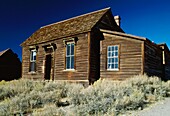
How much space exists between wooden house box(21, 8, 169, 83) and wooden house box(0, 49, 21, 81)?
586 inches

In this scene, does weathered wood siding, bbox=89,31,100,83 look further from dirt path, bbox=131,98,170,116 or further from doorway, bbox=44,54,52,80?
dirt path, bbox=131,98,170,116

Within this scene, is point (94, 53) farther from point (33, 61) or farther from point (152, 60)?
point (33, 61)

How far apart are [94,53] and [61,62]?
3215 mm

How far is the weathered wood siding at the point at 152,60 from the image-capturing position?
1365 centimetres

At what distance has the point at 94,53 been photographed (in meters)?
15.1

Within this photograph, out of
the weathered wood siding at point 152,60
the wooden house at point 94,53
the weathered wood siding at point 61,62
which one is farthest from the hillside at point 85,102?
the weathered wood siding at point 61,62

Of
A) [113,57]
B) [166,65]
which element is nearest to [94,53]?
[113,57]

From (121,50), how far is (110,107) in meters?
7.79

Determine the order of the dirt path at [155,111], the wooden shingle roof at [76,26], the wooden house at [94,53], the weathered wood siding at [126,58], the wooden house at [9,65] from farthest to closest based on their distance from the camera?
the wooden house at [9,65] < the wooden shingle roof at [76,26] < the wooden house at [94,53] < the weathered wood siding at [126,58] < the dirt path at [155,111]

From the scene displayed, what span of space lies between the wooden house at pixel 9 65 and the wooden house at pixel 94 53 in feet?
48.8

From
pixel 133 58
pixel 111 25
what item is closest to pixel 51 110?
pixel 133 58

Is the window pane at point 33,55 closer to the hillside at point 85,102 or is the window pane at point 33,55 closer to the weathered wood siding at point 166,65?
the hillside at point 85,102

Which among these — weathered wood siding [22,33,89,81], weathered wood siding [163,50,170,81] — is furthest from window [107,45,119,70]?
weathered wood siding [163,50,170,81]

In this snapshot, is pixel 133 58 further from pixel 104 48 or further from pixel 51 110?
pixel 51 110
